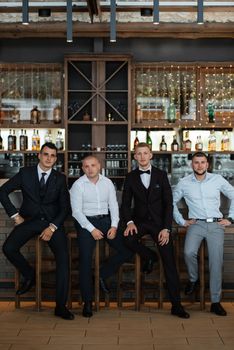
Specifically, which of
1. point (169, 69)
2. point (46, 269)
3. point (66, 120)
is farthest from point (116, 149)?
point (46, 269)

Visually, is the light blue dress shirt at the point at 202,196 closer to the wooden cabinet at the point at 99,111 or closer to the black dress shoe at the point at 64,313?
the black dress shoe at the point at 64,313

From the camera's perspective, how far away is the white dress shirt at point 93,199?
497 centimetres

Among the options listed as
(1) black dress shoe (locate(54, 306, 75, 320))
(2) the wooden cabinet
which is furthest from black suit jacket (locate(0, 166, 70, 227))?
(2) the wooden cabinet

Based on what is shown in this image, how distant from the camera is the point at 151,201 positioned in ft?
16.5

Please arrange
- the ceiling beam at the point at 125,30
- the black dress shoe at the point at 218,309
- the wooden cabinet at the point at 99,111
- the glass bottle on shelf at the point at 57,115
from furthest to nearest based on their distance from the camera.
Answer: the glass bottle on shelf at the point at 57,115 < the wooden cabinet at the point at 99,111 < the ceiling beam at the point at 125,30 < the black dress shoe at the point at 218,309

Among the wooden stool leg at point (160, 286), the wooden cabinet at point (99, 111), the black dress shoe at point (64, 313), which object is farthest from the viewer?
the wooden cabinet at point (99, 111)

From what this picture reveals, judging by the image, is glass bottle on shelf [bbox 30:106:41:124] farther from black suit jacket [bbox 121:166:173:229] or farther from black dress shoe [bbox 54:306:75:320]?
black dress shoe [bbox 54:306:75:320]

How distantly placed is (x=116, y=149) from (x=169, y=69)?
4.50 ft

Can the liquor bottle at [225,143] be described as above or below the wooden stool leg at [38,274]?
above

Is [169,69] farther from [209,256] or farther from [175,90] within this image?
[209,256]

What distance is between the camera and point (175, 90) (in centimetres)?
836

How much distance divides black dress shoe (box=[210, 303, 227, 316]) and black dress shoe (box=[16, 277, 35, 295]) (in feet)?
4.95

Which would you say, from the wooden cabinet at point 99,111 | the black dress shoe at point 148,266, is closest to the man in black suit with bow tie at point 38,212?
the black dress shoe at point 148,266

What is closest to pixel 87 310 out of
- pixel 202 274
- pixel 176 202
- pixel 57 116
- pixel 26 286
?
pixel 26 286
